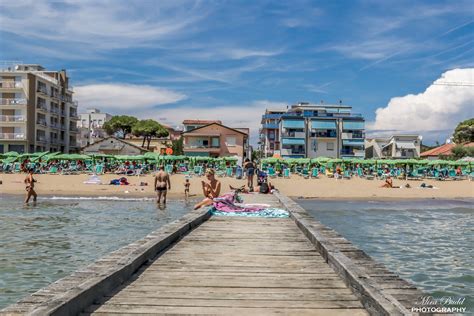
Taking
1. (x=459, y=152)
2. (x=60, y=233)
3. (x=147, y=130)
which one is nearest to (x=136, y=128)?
(x=147, y=130)

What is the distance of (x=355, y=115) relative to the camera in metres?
65.0

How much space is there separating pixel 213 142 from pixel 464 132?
39.4 meters

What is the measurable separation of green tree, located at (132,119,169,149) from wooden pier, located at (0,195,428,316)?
2778 inches

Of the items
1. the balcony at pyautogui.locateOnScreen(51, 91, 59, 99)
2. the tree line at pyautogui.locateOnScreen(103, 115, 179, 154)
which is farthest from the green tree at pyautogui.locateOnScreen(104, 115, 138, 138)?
the balcony at pyautogui.locateOnScreen(51, 91, 59, 99)

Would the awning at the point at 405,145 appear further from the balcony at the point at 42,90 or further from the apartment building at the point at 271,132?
the balcony at the point at 42,90

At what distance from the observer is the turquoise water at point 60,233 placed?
8.06m

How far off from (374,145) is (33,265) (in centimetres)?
7786

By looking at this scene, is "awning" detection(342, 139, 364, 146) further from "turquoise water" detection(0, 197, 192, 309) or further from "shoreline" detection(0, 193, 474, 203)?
"turquoise water" detection(0, 197, 192, 309)

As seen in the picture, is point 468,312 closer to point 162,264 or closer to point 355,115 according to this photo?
point 162,264

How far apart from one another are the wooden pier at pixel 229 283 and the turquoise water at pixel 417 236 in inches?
105

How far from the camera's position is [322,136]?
64188 millimetres

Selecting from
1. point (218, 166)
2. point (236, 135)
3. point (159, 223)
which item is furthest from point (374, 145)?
point (159, 223)

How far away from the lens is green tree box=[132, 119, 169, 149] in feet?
251

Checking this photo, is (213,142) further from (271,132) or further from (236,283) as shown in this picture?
(236,283)
